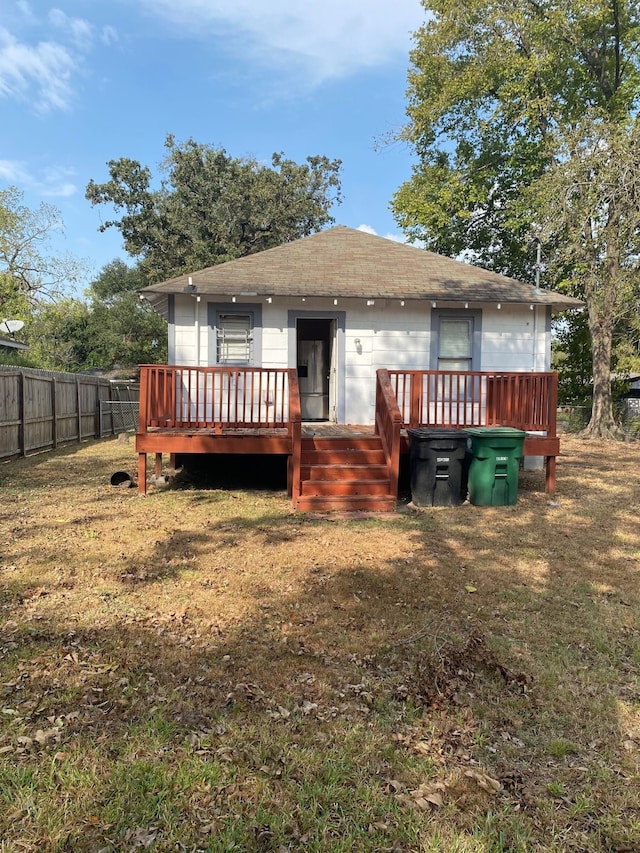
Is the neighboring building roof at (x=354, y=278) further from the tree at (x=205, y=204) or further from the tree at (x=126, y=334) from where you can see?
the tree at (x=126, y=334)

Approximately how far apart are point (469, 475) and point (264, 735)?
554 centimetres

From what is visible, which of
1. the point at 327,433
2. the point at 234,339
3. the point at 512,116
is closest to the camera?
the point at 327,433

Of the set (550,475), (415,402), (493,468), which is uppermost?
(415,402)

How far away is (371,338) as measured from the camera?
979 centimetres

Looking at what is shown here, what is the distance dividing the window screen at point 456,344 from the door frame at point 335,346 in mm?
1821

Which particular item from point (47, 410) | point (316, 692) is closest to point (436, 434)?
point (316, 692)

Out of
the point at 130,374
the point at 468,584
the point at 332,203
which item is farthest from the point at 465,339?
the point at 130,374

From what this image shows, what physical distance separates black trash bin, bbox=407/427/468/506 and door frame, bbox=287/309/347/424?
2611mm

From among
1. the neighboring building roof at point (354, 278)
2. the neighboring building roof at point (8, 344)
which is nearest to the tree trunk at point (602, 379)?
the neighboring building roof at point (354, 278)

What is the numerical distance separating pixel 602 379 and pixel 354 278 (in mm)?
11787

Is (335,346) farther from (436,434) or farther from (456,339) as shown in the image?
(436,434)

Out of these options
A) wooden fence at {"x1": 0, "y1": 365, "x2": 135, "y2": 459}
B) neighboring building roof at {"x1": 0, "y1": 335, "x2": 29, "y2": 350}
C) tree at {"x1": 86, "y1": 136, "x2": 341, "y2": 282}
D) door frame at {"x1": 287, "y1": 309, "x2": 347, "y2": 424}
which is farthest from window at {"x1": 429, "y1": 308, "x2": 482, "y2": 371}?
tree at {"x1": 86, "y1": 136, "x2": 341, "y2": 282}

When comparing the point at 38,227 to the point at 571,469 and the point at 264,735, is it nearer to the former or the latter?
the point at 571,469

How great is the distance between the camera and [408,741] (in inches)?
102
